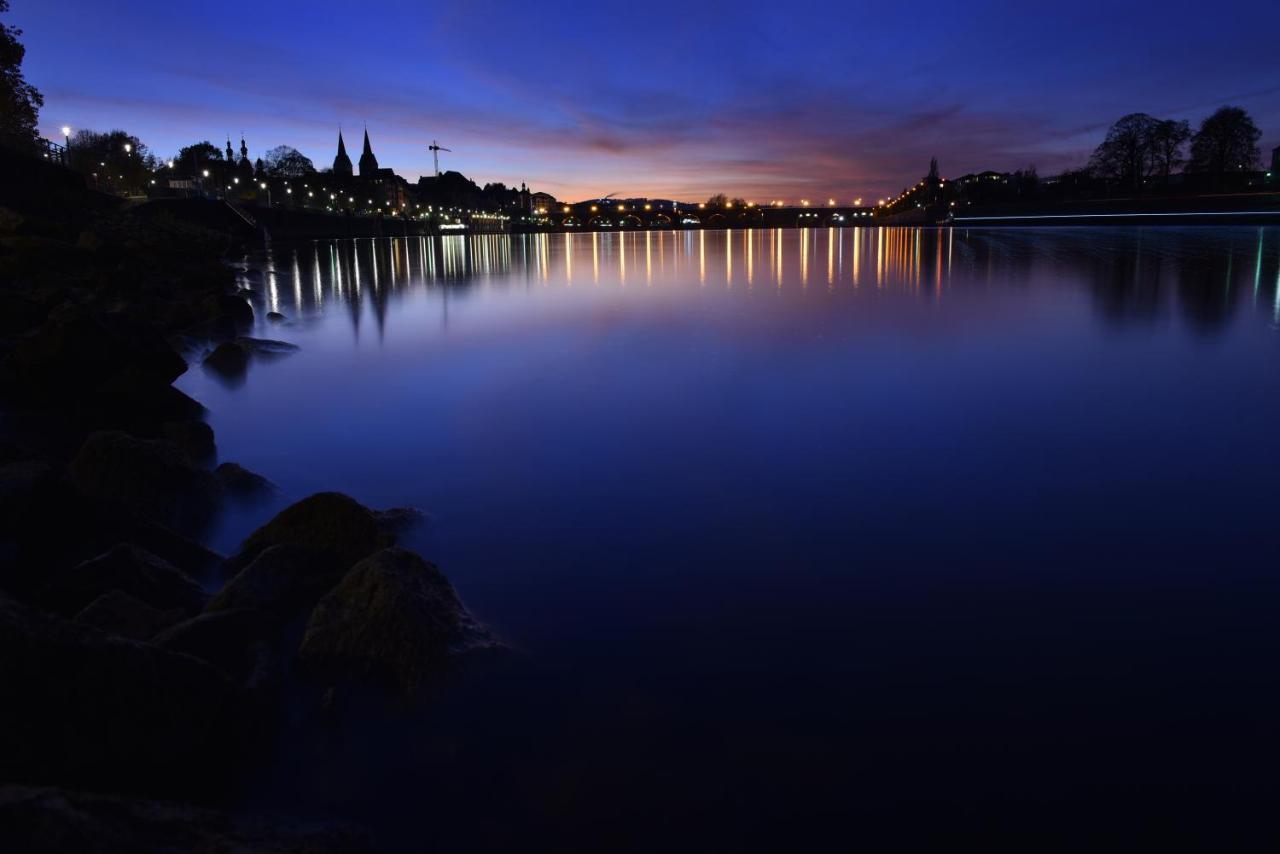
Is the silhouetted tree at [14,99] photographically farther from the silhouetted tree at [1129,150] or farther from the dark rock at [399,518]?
the silhouetted tree at [1129,150]

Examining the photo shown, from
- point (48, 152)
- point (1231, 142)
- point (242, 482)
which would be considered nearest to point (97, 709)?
point (242, 482)

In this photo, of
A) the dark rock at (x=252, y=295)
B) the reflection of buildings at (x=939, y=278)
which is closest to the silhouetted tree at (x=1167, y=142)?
the reflection of buildings at (x=939, y=278)

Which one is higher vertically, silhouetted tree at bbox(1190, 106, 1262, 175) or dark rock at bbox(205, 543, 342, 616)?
silhouetted tree at bbox(1190, 106, 1262, 175)

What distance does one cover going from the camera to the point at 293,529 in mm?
5598

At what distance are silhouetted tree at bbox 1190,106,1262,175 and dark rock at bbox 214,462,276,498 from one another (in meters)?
121

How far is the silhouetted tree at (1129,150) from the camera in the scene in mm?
110938

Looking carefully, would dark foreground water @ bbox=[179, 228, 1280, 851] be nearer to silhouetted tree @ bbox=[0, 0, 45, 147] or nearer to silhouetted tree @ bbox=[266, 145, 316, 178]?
silhouetted tree @ bbox=[0, 0, 45, 147]

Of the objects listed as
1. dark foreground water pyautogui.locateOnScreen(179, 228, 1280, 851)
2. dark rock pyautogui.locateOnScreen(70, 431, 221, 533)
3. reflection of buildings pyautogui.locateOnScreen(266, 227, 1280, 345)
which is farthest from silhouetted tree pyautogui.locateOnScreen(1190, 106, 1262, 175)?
dark rock pyautogui.locateOnScreen(70, 431, 221, 533)

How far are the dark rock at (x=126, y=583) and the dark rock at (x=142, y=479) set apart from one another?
4.44 ft

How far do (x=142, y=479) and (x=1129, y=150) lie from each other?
133616 millimetres

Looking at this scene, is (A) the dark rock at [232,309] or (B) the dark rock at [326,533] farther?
(A) the dark rock at [232,309]

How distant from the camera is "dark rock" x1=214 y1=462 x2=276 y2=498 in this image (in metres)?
7.43

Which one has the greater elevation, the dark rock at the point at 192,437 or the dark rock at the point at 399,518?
the dark rock at the point at 192,437

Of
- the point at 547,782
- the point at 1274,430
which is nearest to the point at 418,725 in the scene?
the point at 547,782
